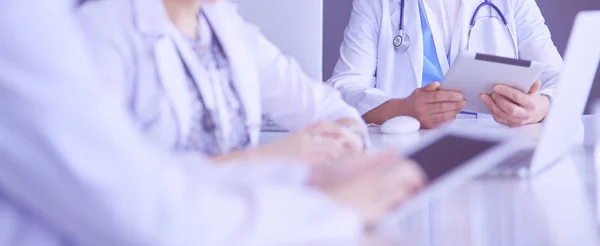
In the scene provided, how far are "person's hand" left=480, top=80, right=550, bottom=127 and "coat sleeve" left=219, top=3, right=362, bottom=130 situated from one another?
40 cm

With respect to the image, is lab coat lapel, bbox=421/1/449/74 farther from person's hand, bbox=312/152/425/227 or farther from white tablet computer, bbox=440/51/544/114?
person's hand, bbox=312/152/425/227

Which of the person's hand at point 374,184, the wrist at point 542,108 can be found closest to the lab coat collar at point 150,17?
the person's hand at point 374,184

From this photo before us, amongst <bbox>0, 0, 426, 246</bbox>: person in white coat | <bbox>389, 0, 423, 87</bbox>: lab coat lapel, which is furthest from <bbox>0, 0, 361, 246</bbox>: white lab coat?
<bbox>389, 0, 423, 87</bbox>: lab coat lapel

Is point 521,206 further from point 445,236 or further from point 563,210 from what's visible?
point 445,236

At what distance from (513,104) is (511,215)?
875mm

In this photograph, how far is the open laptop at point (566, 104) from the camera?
1.15m

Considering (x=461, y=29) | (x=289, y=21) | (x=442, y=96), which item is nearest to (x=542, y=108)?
(x=442, y=96)

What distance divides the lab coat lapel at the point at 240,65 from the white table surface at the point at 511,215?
448 mm

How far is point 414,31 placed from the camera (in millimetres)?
2504

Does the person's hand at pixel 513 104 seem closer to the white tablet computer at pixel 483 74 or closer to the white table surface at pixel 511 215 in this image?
the white tablet computer at pixel 483 74

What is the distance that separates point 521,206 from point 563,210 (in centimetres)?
6

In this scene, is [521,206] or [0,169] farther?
[521,206]

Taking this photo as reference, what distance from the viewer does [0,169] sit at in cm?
67

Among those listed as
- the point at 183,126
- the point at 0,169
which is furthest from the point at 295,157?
the point at 0,169
